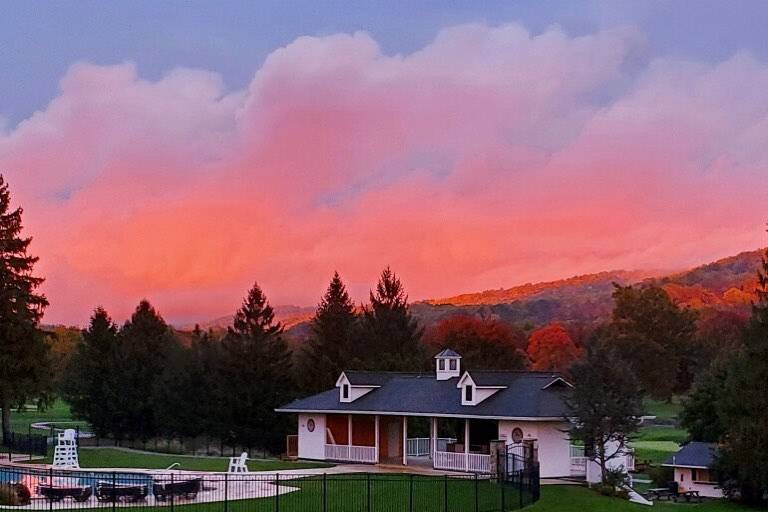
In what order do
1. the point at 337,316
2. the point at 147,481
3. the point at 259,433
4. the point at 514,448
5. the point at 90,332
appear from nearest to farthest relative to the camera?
1. the point at 147,481
2. the point at 514,448
3. the point at 259,433
4. the point at 90,332
5. the point at 337,316

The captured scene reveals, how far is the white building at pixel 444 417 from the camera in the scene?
40969 mm

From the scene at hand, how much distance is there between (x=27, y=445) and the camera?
53.8 metres

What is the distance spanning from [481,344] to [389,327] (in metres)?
19.9

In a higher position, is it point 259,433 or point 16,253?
point 16,253

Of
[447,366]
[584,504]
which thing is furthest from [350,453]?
[584,504]

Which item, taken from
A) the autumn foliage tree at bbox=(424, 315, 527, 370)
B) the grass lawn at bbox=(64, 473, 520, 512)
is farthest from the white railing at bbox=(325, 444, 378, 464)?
the autumn foliage tree at bbox=(424, 315, 527, 370)

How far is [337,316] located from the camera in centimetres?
7669

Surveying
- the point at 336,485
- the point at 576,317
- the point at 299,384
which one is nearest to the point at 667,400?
the point at 576,317

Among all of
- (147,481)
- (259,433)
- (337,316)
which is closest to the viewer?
(147,481)

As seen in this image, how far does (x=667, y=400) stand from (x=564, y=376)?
290ft

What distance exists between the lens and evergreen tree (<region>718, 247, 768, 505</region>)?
39875mm

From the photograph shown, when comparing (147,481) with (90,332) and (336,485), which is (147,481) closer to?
(336,485)

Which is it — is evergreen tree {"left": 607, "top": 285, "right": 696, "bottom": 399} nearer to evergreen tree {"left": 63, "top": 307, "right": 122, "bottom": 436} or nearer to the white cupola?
evergreen tree {"left": 63, "top": 307, "right": 122, "bottom": 436}

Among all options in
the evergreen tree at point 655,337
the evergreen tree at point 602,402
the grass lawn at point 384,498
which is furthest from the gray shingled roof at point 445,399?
the evergreen tree at point 655,337
